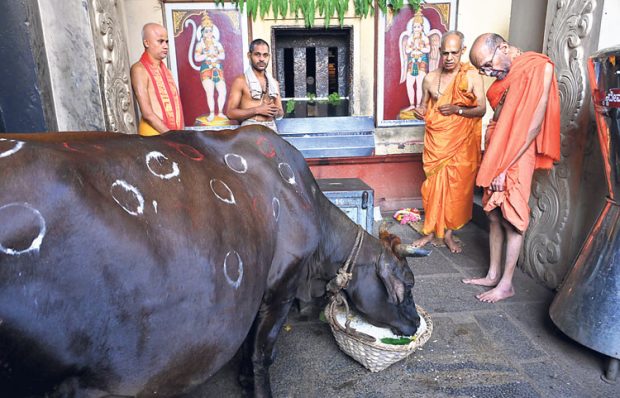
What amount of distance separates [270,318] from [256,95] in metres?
2.86

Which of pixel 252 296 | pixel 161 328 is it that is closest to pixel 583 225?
pixel 252 296

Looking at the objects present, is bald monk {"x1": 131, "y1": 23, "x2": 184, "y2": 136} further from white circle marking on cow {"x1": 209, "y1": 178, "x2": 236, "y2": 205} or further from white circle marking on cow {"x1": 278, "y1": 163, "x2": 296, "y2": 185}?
white circle marking on cow {"x1": 209, "y1": 178, "x2": 236, "y2": 205}

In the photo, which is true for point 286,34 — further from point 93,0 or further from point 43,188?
point 43,188

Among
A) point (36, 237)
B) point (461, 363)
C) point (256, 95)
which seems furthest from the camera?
point (256, 95)

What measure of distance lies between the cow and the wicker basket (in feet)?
→ 2.05

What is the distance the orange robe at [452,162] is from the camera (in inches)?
Answer: 170

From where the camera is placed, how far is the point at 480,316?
307 centimetres

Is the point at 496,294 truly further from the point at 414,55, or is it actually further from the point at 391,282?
the point at 414,55

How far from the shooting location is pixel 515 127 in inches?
118

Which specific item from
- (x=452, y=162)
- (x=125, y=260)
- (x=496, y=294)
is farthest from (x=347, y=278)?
(x=452, y=162)

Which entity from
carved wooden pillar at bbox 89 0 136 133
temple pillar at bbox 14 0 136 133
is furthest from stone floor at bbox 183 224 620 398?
carved wooden pillar at bbox 89 0 136 133

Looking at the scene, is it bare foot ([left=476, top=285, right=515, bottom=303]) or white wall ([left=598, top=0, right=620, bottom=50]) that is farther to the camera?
bare foot ([left=476, top=285, right=515, bottom=303])

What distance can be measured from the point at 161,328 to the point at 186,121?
4724 mm

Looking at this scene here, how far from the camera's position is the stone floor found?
2.29m
